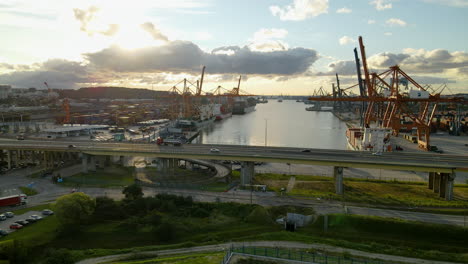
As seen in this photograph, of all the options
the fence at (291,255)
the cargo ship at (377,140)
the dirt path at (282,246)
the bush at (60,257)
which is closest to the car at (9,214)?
the bush at (60,257)

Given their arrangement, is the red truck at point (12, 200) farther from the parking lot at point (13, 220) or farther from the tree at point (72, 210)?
the tree at point (72, 210)

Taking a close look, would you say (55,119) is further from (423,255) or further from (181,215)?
(423,255)

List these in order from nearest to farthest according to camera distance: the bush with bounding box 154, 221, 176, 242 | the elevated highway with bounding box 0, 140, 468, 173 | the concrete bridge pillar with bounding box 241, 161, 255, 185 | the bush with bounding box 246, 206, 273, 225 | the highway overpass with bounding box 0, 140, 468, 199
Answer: the bush with bounding box 154, 221, 176, 242 → the bush with bounding box 246, 206, 273, 225 → the highway overpass with bounding box 0, 140, 468, 199 → the elevated highway with bounding box 0, 140, 468, 173 → the concrete bridge pillar with bounding box 241, 161, 255, 185

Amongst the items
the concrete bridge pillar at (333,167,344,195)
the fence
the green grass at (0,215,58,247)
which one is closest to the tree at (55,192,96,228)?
the green grass at (0,215,58,247)

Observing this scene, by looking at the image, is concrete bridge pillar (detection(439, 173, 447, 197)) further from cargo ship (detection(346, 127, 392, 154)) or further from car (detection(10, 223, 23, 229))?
car (detection(10, 223, 23, 229))

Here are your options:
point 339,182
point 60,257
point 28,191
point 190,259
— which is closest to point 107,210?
point 60,257

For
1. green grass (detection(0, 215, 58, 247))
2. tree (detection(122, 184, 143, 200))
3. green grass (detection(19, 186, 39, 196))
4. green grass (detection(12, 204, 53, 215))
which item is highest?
tree (detection(122, 184, 143, 200))
